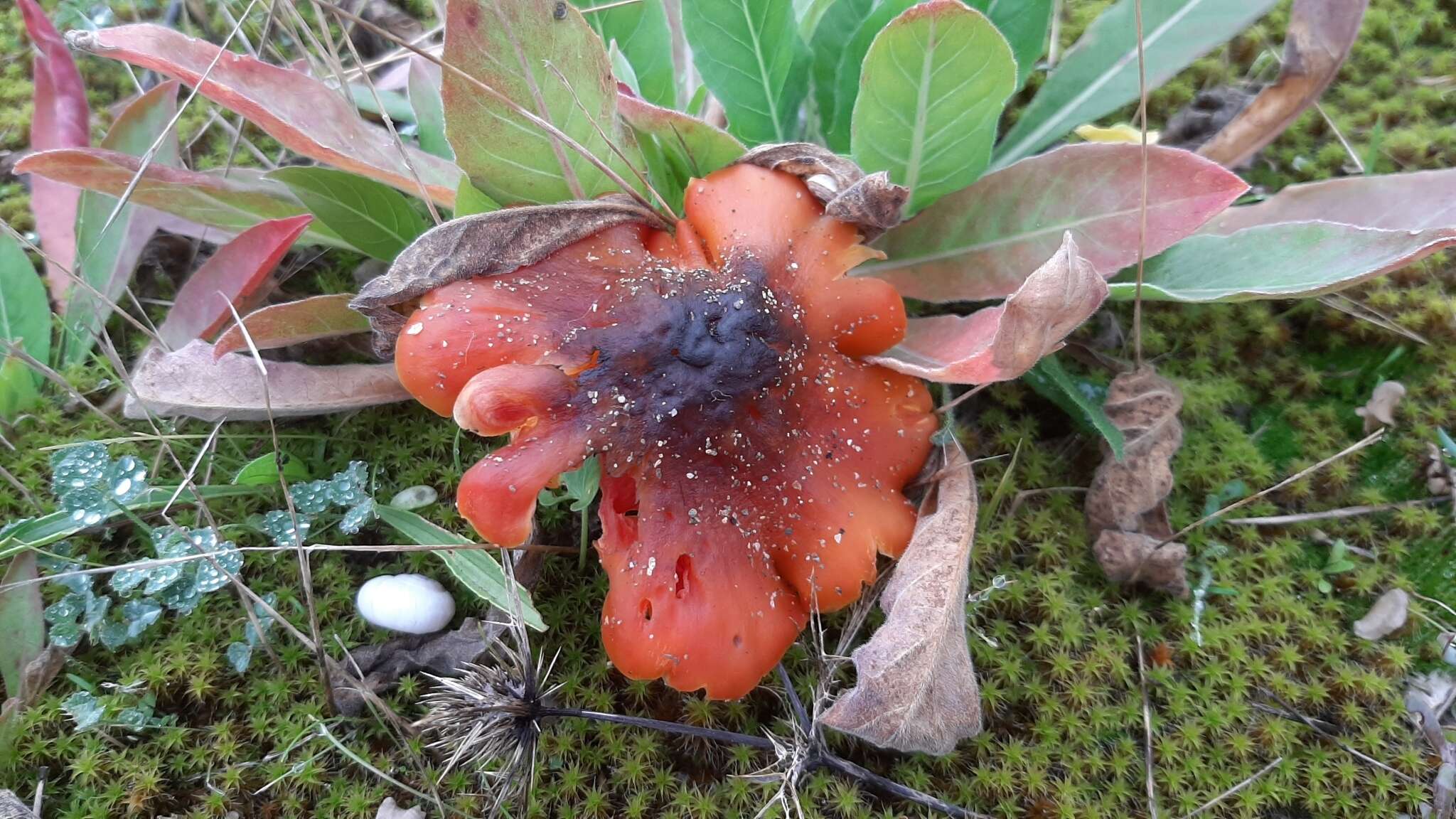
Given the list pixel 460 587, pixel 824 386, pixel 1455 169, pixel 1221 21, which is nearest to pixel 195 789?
pixel 460 587

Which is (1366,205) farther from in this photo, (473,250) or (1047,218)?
(473,250)

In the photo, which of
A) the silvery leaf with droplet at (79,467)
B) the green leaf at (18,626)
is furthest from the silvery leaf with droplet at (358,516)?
the green leaf at (18,626)

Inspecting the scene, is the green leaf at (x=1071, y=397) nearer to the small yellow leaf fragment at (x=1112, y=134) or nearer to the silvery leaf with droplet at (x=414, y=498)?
the small yellow leaf fragment at (x=1112, y=134)

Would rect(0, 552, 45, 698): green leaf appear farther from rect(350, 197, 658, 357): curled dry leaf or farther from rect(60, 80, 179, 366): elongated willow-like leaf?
rect(350, 197, 658, 357): curled dry leaf

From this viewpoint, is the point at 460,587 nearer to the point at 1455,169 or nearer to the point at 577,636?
the point at 577,636

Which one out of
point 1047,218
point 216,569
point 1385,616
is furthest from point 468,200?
point 1385,616
